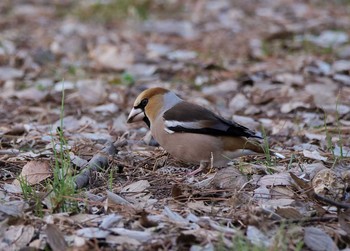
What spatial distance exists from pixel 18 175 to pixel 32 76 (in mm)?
3181

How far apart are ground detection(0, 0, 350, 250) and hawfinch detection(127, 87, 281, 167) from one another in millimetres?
109

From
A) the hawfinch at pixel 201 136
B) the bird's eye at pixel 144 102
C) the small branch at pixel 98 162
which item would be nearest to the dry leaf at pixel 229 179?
the hawfinch at pixel 201 136

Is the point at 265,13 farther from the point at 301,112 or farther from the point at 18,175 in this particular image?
the point at 18,175

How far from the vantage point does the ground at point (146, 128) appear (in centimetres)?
312

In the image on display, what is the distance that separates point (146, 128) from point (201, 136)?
53.7 inches

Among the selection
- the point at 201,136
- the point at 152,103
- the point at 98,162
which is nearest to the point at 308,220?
the point at 201,136

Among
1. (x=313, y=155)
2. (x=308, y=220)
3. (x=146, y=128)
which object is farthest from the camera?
(x=146, y=128)

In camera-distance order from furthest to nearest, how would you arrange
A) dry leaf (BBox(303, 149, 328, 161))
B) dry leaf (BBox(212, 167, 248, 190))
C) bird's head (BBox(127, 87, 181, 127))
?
bird's head (BBox(127, 87, 181, 127))
dry leaf (BBox(303, 149, 328, 161))
dry leaf (BBox(212, 167, 248, 190))

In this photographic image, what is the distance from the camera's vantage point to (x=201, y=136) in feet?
13.2

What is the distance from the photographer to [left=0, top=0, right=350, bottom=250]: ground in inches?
123

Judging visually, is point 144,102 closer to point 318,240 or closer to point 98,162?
point 98,162

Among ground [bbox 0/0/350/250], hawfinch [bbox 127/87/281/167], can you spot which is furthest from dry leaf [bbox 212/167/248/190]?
hawfinch [bbox 127/87/281/167]

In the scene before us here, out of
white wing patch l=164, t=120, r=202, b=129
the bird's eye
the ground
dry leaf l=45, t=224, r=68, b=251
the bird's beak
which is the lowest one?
the ground

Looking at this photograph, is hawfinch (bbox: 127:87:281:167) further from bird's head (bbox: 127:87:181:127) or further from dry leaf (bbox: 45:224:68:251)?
dry leaf (bbox: 45:224:68:251)
